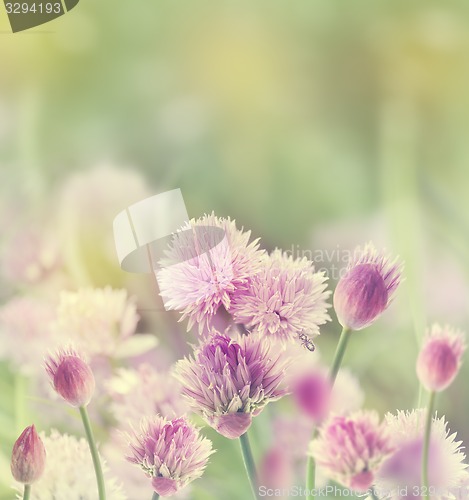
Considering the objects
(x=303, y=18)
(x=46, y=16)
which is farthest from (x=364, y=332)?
(x=46, y=16)

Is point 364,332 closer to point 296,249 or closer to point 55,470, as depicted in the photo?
point 296,249

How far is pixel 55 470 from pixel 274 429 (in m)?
0.21

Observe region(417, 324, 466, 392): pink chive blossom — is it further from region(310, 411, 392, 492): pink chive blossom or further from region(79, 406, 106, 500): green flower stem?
region(79, 406, 106, 500): green flower stem

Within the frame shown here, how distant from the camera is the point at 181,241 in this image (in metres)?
0.60

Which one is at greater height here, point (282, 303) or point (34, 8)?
point (34, 8)

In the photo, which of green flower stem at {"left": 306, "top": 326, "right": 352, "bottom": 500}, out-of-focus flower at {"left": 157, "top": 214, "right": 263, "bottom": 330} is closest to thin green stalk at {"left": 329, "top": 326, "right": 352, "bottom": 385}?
green flower stem at {"left": 306, "top": 326, "right": 352, "bottom": 500}

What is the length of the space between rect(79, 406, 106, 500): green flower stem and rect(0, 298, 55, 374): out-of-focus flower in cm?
7

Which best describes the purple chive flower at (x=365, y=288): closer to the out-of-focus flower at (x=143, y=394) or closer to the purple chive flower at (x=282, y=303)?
the purple chive flower at (x=282, y=303)

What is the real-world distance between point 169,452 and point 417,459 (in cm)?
23
